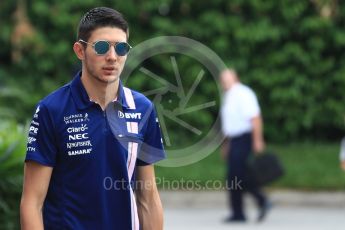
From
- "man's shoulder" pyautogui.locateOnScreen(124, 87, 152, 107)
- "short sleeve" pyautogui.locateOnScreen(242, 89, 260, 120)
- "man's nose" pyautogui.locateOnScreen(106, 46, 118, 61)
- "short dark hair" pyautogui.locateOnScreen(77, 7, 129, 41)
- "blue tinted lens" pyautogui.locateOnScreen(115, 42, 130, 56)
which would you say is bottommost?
"man's shoulder" pyautogui.locateOnScreen(124, 87, 152, 107)

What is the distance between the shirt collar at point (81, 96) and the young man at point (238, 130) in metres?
9.17

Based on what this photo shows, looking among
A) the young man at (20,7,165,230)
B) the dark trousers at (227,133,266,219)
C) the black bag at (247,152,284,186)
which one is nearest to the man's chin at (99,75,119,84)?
the young man at (20,7,165,230)

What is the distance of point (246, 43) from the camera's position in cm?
1988

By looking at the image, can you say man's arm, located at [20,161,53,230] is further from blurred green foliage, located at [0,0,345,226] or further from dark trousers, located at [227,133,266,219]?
blurred green foliage, located at [0,0,345,226]

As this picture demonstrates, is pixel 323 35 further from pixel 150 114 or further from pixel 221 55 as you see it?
pixel 150 114

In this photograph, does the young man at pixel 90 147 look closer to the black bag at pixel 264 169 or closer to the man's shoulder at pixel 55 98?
the man's shoulder at pixel 55 98

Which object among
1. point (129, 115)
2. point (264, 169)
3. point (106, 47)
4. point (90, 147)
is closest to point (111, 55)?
point (106, 47)

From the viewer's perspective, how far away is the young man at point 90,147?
4.50 m

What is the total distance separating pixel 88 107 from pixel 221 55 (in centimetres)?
1541

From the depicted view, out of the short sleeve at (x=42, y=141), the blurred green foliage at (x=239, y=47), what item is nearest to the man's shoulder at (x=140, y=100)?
the short sleeve at (x=42, y=141)

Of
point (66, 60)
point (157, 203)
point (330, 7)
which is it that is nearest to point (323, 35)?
point (330, 7)

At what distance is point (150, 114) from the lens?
15.4ft

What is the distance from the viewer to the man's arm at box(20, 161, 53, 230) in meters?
4.49

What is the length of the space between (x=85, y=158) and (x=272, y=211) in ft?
38.5
